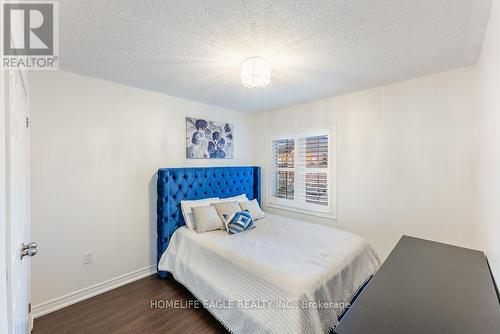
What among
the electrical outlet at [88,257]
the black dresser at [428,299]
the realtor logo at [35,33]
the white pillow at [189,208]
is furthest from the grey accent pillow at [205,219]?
the realtor logo at [35,33]

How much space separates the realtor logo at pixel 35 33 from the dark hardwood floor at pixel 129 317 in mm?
2038

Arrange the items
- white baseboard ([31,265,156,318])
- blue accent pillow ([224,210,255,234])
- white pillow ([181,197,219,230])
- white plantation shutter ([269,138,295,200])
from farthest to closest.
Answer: white plantation shutter ([269,138,295,200]) < white pillow ([181,197,219,230]) < blue accent pillow ([224,210,255,234]) < white baseboard ([31,265,156,318])

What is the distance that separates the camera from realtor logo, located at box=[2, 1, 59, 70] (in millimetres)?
1120

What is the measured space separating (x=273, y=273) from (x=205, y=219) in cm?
119

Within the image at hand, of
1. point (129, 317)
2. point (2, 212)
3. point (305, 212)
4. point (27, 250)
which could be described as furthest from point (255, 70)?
point (129, 317)

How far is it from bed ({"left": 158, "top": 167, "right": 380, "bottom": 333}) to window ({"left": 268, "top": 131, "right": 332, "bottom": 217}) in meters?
0.56

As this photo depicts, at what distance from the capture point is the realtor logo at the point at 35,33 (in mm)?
1120

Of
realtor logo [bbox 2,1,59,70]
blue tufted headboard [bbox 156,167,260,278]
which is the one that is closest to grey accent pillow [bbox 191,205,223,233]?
blue tufted headboard [bbox 156,167,260,278]

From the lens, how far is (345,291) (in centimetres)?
182

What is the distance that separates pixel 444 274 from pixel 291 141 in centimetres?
250

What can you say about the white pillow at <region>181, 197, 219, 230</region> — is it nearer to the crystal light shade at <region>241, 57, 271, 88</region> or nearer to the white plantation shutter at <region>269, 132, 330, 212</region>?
the white plantation shutter at <region>269, 132, 330, 212</region>

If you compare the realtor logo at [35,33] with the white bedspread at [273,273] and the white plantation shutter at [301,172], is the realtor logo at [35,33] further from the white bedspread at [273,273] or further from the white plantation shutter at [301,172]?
Answer: the white plantation shutter at [301,172]

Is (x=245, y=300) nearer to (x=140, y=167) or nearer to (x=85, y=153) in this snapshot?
(x=140, y=167)

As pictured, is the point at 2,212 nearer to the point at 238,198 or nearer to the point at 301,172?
the point at 238,198
